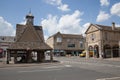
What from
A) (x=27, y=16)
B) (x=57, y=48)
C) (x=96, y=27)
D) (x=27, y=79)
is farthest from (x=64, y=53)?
(x=27, y=79)

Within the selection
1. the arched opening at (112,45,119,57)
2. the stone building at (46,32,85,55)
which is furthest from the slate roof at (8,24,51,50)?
the stone building at (46,32,85,55)

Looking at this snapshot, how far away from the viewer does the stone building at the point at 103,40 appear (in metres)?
45.6

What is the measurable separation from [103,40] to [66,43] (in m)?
33.1

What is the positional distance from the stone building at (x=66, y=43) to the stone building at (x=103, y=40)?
26851 millimetres

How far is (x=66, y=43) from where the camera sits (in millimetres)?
77312

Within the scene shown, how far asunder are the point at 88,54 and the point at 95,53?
2.13 meters

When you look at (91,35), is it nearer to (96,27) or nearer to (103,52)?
(96,27)

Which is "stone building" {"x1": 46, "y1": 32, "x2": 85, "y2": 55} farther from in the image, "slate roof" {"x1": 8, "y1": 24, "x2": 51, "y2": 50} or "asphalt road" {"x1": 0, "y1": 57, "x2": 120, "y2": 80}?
"asphalt road" {"x1": 0, "y1": 57, "x2": 120, "y2": 80}

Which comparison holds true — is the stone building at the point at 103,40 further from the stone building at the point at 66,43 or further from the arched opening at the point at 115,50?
the stone building at the point at 66,43

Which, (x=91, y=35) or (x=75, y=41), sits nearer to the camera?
(x=91, y=35)

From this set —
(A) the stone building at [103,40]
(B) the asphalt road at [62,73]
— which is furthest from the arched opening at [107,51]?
(B) the asphalt road at [62,73]

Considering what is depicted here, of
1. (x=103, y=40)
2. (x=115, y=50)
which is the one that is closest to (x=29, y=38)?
(x=103, y=40)

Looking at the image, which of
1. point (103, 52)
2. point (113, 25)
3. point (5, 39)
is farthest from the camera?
point (5, 39)

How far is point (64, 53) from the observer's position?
76688 millimetres
